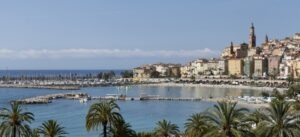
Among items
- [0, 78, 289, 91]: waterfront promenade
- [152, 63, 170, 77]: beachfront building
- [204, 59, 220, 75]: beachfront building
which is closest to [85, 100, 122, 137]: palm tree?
[0, 78, 289, 91]: waterfront promenade

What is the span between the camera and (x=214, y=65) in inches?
6845

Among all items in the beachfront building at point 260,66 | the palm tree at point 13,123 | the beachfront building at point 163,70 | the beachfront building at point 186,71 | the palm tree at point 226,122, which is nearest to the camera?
the palm tree at point 226,122

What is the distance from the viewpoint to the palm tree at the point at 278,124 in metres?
18.8

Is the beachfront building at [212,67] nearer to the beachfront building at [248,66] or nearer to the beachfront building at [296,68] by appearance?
the beachfront building at [248,66]

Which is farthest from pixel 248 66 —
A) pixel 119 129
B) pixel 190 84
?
pixel 119 129

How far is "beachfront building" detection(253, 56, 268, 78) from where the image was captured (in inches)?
5753

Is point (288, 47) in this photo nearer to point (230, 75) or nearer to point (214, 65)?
point (230, 75)

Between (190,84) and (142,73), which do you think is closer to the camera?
(190,84)

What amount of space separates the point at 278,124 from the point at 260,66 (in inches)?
5141

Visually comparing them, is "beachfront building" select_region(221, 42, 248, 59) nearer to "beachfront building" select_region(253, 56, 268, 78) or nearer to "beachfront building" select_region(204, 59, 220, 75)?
A: "beachfront building" select_region(204, 59, 220, 75)

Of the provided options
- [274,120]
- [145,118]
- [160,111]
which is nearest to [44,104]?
[160,111]

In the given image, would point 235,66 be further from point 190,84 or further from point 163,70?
point 163,70

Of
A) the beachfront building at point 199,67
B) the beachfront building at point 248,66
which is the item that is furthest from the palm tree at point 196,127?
the beachfront building at point 199,67

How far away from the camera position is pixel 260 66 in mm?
147375
